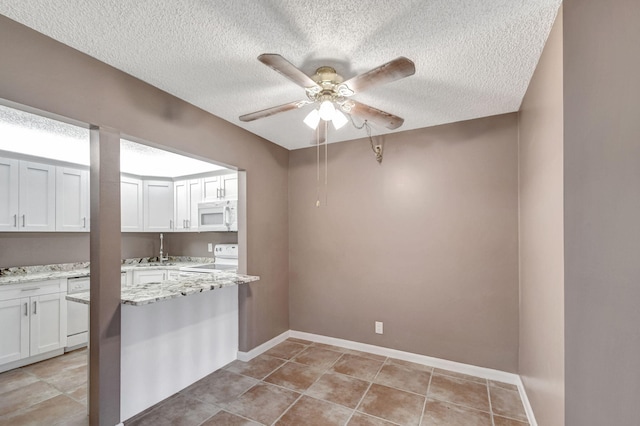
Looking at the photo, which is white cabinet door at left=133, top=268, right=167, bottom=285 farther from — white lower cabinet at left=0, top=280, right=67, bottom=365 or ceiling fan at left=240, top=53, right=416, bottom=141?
ceiling fan at left=240, top=53, right=416, bottom=141

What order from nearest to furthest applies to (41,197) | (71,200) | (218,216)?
(41,197) → (71,200) → (218,216)

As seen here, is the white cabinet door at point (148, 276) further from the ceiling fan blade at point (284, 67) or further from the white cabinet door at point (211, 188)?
the ceiling fan blade at point (284, 67)

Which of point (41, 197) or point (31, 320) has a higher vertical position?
point (41, 197)

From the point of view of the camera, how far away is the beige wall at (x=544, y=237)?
1448mm

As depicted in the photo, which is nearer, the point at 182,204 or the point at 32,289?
the point at 32,289

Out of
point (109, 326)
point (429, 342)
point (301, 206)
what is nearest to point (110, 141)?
point (109, 326)

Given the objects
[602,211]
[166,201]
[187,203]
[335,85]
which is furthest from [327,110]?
[166,201]

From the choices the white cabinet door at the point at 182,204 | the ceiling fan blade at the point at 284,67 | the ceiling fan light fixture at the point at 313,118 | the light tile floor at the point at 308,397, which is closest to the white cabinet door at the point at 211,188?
the white cabinet door at the point at 182,204

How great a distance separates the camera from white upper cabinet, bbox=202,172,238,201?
13.6 feet

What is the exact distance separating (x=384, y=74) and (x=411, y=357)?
9.18ft

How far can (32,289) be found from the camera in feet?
10.3

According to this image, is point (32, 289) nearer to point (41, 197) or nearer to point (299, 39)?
point (41, 197)

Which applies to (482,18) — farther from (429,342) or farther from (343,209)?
(429,342)

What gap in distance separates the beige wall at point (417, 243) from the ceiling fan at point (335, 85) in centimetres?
114
